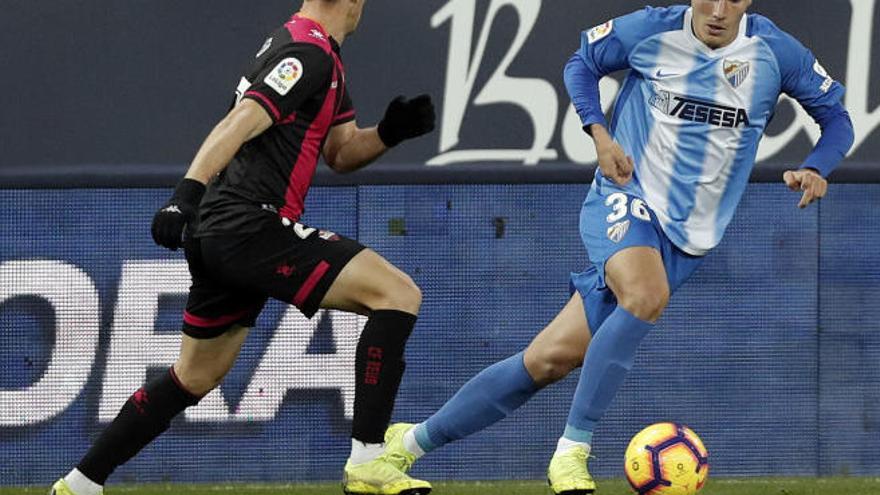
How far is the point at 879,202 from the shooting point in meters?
8.48

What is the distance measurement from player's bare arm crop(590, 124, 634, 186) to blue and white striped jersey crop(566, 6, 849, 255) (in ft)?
0.32

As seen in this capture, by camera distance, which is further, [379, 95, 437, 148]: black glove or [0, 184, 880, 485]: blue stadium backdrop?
[0, 184, 880, 485]: blue stadium backdrop

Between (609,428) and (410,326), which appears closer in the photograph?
(410,326)

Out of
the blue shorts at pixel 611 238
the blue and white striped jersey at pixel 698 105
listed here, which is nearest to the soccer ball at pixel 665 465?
the blue shorts at pixel 611 238

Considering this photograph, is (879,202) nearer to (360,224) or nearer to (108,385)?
(360,224)

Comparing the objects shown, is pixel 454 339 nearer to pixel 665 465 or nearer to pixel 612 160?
pixel 612 160

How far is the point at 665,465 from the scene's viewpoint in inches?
249

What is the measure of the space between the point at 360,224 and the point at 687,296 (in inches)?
57.3

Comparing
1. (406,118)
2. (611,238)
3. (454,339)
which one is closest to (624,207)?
(611,238)

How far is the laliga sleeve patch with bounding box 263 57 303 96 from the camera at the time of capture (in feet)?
20.3

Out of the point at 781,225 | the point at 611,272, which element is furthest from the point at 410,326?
the point at 781,225

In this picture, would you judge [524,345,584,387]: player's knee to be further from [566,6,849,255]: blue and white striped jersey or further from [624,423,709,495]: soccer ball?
[566,6,849,255]: blue and white striped jersey

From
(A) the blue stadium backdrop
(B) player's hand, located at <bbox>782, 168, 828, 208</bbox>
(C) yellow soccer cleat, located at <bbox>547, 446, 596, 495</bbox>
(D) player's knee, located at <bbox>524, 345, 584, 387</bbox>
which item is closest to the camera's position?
(C) yellow soccer cleat, located at <bbox>547, 446, 596, 495</bbox>

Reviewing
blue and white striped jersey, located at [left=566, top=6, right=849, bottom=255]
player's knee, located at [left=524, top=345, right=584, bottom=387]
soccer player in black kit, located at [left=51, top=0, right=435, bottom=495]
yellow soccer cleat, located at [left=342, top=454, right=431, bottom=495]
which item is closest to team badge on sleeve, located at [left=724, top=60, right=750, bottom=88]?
blue and white striped jersey, located at [left=566, top=6, right=849, bottom=255]
